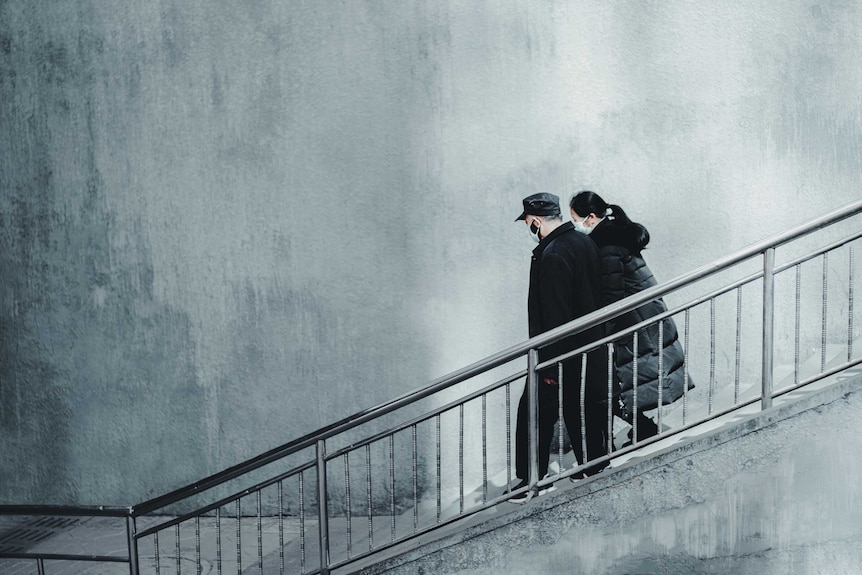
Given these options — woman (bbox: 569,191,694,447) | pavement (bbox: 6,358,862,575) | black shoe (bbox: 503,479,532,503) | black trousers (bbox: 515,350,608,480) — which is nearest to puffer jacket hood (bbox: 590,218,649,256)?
woman (bbox: 569,191,694,447)

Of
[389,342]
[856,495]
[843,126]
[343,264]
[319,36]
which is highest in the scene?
[319,36]

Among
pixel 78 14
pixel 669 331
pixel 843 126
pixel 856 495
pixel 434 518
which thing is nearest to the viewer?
pixel 856 495

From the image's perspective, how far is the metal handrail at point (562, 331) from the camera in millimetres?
4172

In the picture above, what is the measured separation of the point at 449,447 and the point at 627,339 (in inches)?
79.0

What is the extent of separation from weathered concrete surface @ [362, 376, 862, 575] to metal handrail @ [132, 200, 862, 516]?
73cm

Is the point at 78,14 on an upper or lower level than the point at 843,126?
upper

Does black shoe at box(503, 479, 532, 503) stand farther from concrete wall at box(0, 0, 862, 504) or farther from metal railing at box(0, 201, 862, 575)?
concrete wall at box(0, 0, 862, 504)

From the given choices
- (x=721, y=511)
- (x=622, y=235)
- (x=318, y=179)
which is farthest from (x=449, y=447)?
(x=721, y=511)

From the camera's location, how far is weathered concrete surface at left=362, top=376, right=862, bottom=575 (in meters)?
4.25

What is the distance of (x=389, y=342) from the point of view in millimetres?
6715

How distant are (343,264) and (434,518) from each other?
7.01 feet

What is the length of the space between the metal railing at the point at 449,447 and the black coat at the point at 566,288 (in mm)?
129

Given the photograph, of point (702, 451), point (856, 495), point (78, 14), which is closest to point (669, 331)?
point (702, 451)

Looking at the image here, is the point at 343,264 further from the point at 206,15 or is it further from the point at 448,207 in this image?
the point at 206,15
